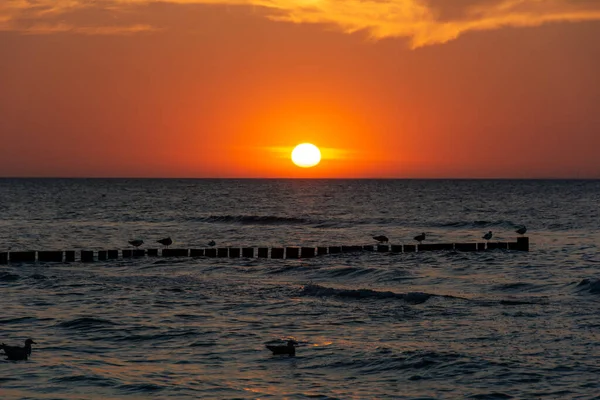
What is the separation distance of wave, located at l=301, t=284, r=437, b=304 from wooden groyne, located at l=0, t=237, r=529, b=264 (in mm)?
12877

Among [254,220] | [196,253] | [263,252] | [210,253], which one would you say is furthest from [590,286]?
[254,220]

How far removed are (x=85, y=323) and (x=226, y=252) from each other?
20.5m

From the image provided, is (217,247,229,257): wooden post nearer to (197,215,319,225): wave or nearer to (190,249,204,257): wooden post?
(190,249,204,257): wooden post

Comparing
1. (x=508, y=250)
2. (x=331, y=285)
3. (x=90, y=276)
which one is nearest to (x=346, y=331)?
(x=331, y=285)

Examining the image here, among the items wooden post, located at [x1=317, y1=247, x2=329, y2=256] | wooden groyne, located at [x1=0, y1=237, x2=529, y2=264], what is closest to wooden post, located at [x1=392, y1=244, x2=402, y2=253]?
wooden groyne, located at [x1=0, y1=237, x2=529, y2=264]

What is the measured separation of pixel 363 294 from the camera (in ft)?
95.5

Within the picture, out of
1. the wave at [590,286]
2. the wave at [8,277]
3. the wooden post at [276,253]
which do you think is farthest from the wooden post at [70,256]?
the wave at [590,286]

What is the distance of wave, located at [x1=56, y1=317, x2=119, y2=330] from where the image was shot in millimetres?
22391

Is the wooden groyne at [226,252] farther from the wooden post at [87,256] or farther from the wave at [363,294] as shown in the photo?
the wave at [363,294]

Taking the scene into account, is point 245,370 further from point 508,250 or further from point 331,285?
point 508,250

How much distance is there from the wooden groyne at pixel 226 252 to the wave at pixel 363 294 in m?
12.9

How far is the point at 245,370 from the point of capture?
18031 mm

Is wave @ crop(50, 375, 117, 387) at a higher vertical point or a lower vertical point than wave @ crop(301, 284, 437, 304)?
lower

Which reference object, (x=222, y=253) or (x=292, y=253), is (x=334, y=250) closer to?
(x=292, y=253)
